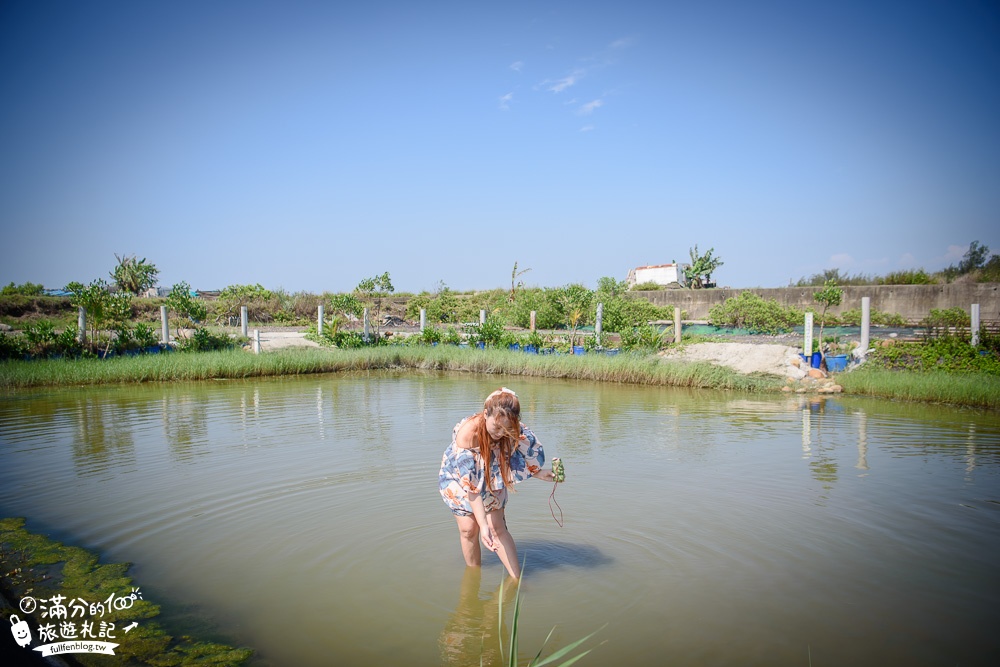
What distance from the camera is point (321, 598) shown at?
397 centimetres

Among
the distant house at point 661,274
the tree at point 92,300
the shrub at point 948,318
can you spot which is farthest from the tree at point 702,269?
the tree at point 92,300

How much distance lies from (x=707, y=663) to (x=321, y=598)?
230cm

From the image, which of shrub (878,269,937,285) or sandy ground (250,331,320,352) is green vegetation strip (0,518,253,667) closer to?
sandy ground (250,331,320,352)

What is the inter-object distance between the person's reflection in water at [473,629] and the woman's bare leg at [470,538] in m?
0.13

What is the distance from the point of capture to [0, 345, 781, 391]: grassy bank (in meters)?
13.2

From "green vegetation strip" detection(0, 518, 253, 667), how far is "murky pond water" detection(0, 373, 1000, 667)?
15 centimetres

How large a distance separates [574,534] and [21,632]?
11.7 ft

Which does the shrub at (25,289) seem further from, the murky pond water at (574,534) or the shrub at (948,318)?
the shrub at (948,318)

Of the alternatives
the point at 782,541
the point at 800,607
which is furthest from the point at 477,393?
the point at 800,607

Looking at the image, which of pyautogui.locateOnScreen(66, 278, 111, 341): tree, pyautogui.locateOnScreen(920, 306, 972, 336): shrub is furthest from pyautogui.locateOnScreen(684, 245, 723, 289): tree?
pyautogui.locateOnScreen(66, 278, 111, 341): tree

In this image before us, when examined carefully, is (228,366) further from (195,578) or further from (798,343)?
(798,343)

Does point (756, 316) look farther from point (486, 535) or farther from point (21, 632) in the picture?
point (21, 632)

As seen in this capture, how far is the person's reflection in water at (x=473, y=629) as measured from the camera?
3359 mm

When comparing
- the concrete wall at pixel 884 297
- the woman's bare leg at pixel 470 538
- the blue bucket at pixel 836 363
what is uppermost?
the concrete wall at pixel 884 297
